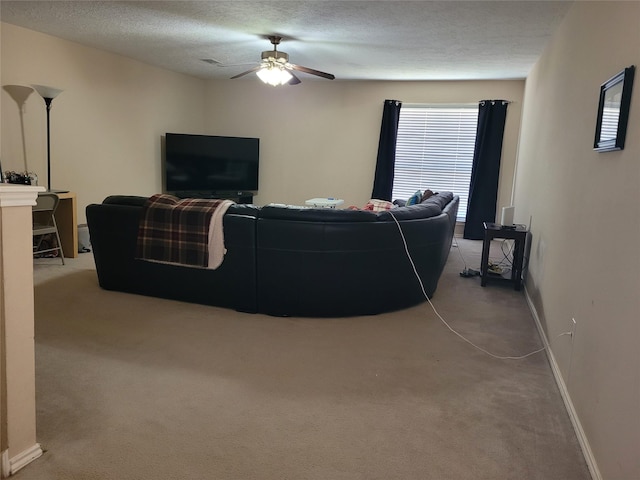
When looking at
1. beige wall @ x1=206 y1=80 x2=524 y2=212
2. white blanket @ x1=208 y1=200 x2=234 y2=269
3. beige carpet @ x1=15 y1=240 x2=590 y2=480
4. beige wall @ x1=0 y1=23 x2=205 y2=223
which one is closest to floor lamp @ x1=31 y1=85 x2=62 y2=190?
beige wall @ x1=0 y1=23 x2=205 y2=223

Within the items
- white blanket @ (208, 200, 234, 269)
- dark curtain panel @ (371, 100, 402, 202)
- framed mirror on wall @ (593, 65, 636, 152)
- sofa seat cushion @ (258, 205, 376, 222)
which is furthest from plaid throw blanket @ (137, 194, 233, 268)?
dark curtain panel @ (371, 100, 402, 202)

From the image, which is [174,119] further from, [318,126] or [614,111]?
[614,111]

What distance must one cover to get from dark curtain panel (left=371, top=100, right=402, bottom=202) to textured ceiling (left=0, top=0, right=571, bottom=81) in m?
0.96

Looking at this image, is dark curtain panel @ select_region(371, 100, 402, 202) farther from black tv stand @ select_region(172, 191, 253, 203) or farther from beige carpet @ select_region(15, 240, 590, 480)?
beige carpet @ select_region(15, 240, 590, 480)

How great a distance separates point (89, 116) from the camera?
18.1 feet

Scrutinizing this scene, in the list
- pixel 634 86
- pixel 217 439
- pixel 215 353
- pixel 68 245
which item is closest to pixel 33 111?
pixel 68 245

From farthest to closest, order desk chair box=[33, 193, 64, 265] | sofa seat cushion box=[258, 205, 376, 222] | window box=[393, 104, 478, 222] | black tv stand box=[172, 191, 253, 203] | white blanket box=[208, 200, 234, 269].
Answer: black tv stand box=[172, 191, 253, 203] < window box=[393, 104, 478, 222] < desk chair box=[33, 193, 64, 265] < white blanket box=[208, 200, 234, 269] < sofa seat cushion box=[258, 205, 376, 222]

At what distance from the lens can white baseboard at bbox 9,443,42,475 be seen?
63.1 inches

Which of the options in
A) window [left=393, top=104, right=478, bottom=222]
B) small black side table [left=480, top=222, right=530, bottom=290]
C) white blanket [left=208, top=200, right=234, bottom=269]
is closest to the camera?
white blanket [left=208, top=200, right=234, bottom=269]

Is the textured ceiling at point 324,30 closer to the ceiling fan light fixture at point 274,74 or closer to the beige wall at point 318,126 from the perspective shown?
the ceiling fan light fixture at point 274,74

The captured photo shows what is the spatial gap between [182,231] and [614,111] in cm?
261

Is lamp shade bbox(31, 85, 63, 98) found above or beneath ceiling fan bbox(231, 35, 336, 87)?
beneath

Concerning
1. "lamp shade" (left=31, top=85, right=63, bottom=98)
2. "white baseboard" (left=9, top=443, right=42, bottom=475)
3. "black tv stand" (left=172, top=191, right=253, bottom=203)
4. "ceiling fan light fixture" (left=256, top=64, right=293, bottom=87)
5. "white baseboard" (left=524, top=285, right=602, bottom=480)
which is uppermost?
"ceiling fan light fixture" (left=256, top=64, right=293, bottom=87)

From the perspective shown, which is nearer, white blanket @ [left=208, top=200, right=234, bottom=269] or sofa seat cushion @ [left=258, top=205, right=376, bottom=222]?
sofa seat cushion @ [left=258, top=205, right=376, bottom=222]
